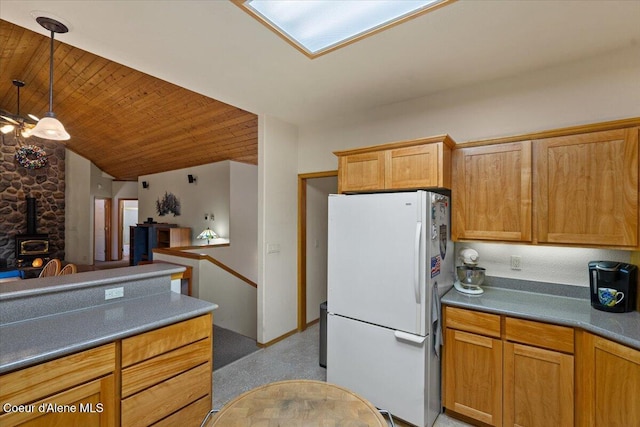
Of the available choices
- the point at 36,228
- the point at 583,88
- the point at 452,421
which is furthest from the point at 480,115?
the point at 36,228

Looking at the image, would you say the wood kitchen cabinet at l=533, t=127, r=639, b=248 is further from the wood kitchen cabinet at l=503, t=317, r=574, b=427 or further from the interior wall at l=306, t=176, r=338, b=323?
the interior wall at l=306, t=176, r=338, b=323

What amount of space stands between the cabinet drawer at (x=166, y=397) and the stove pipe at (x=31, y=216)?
7.53 metres

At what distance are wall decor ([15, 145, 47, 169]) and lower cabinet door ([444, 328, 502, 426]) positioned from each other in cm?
910

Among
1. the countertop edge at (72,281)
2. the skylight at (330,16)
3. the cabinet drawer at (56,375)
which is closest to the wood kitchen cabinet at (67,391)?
the cabinet drawer at (56,375)

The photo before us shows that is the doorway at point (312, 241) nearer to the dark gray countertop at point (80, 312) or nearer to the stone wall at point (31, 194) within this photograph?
the dark gray countertop at point (80, 312)

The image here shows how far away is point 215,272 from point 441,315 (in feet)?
11.2

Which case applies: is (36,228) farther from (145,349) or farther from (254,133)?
(145,349)

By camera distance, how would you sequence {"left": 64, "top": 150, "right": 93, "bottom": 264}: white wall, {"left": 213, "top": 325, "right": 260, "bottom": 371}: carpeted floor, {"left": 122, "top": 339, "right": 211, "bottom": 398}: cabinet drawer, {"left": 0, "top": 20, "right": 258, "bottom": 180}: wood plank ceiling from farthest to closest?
{"left": 64, "top": 150, "right": 93, "bottom": 264}: white wall
{"left": 0, "top": 20, "right": 258, "bottom": 180}: wood plank ceiling
{"left": 213, "top": 325, "right": 260, "bottom": 371}: carpeted floor
{"left": 122, "top": 339, "right": 211, "bottom": 398}: cabinet drawer

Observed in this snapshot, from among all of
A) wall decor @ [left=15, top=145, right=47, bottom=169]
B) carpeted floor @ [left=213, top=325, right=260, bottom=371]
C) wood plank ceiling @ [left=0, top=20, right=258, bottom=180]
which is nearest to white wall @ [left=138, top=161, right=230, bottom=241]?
wood plank ceiling @ [left=0, top=20, right=258, bottom=180]

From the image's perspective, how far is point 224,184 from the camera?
5945 mm

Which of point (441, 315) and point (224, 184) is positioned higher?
point (224, 184)

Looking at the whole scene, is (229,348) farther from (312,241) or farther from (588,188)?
(588,188)

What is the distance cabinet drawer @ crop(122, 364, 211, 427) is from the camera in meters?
1.49

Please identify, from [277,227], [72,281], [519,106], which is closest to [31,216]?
[277,227]
